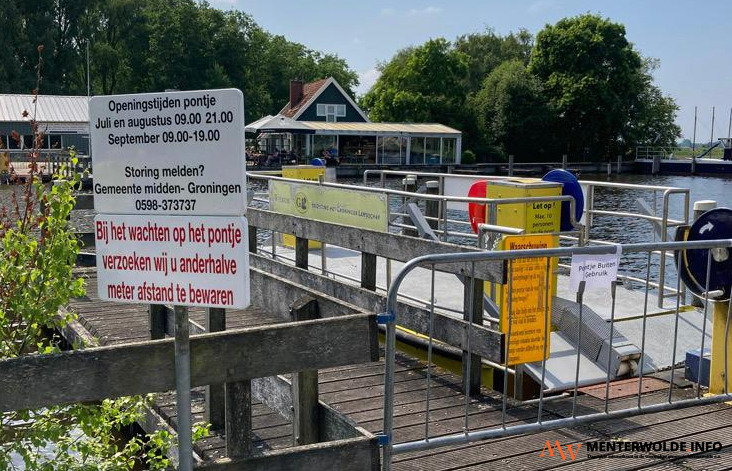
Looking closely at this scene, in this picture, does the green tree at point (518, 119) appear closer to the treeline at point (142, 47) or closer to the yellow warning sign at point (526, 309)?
the treeline at point (142, 47)

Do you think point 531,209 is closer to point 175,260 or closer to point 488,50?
point 175,260

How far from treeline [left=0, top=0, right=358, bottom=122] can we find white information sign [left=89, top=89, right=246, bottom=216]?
68.6 m

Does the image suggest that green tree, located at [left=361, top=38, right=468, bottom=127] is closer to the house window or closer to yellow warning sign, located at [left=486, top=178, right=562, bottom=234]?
the house window

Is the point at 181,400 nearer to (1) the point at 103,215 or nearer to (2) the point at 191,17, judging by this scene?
(1) the point at 103,215

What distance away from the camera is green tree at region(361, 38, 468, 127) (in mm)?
68875

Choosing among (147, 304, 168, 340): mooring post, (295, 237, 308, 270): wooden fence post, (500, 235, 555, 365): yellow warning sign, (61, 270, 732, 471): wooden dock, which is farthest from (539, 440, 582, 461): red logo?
(295, 237, 308, 270): wooden fence post

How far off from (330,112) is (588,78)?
72.5 feet

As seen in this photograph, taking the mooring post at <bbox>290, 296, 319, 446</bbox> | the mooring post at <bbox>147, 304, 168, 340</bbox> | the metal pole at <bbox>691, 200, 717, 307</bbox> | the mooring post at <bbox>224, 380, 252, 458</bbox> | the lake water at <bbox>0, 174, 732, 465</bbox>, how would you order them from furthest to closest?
the lake water at <bbox>0, 174, 732, 465</bbox> < the metal pole at <bbox>691, 200, 717, 307</bbox> < the mooring post at <bbox>147, 304, 168, 340</bbox> < the mooring post at <bbox>290, 296, 319, 446</bbox> < the mooring post at <bbox>224, 380, 252, 458</bbox>

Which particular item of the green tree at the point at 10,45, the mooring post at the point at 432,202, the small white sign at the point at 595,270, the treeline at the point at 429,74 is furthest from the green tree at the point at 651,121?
the small white sign at the point at 595,270

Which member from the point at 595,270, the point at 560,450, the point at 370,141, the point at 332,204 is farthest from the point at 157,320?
the point at 370,141

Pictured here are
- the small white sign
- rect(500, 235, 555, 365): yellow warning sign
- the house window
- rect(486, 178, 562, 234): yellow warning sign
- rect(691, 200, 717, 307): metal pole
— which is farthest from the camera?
the house window

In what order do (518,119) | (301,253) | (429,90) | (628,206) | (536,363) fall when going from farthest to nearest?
1. (429,90)
2. (518,119)
3. (628,206)
4. (301,253)
5. (536,363)

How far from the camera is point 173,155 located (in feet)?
9.44

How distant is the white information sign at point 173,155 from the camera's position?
2.81 metres
